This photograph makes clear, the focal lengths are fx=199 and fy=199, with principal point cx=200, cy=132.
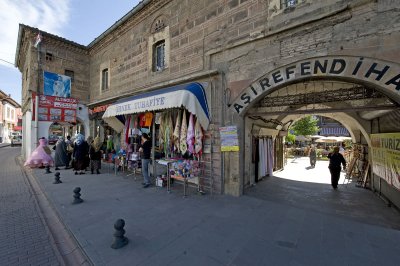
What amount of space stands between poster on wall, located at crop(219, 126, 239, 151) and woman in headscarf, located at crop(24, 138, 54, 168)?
30.6 feet

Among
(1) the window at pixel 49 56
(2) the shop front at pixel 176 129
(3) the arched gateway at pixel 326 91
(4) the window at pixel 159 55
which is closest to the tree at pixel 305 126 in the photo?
(3) the arched gateway at pixel 326 91

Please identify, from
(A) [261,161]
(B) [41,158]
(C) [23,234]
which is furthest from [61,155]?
(A) [261,161]

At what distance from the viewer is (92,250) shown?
3.12 m

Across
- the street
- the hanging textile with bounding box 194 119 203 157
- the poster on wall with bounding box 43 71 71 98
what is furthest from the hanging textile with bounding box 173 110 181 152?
the poster on wall with bounding box 43 71 71 98

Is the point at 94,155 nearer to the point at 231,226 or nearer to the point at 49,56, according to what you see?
the point at 231,226

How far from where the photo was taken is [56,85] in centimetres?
1227

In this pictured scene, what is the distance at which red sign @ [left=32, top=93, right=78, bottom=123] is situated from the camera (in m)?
11.4

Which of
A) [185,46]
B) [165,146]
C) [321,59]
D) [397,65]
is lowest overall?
[165,146]

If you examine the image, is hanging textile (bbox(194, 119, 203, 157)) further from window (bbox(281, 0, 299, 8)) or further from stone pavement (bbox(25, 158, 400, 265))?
window (bbox(281, 0, 299, 8))

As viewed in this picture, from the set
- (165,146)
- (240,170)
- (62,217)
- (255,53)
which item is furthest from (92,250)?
(255,53)

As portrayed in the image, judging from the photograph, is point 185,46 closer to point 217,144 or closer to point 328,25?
point 217,144

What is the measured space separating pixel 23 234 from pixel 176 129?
4422mm

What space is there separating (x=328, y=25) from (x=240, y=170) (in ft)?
13.6

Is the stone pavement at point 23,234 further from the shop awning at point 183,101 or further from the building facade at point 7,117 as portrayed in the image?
the building facade at point 7,117
